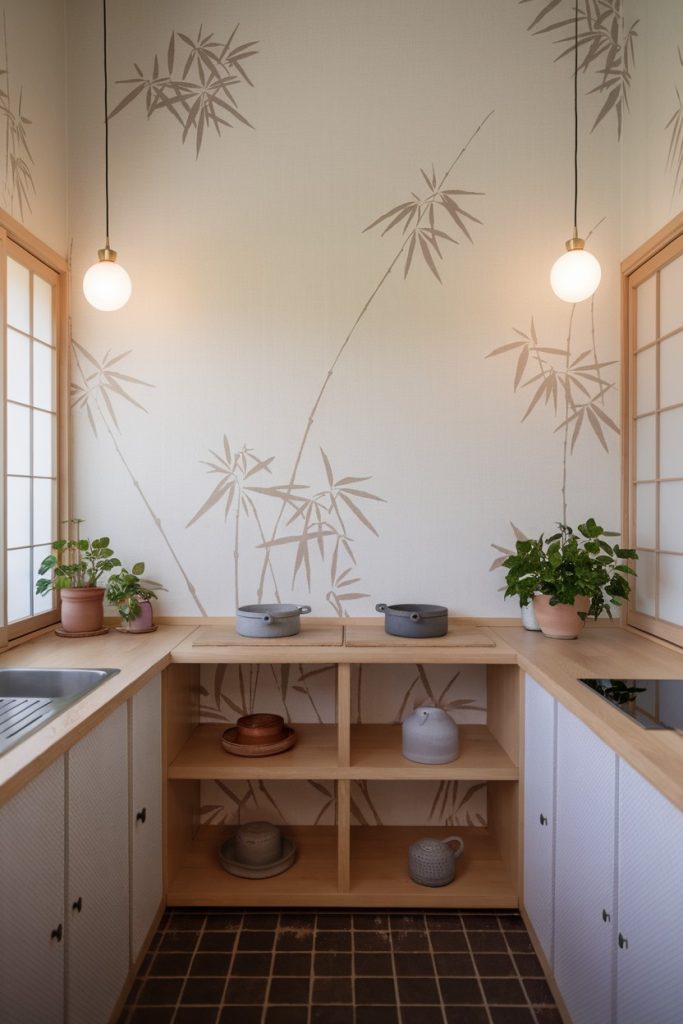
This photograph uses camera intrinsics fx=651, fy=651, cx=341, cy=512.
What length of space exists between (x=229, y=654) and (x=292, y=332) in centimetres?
124

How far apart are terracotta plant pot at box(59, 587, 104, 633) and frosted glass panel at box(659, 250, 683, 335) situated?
2.20 metres

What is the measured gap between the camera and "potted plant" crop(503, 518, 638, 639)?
7.09 ft

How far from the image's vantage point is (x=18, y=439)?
2.29m

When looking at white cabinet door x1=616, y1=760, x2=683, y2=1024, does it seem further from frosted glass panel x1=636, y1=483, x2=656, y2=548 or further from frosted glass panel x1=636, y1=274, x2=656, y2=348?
frosted glass panel x1=636, y1=274, x2=656, y2=348

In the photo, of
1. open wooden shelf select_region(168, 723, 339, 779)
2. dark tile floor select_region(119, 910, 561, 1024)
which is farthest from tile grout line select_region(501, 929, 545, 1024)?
open wooden shelf select_region(168, 723, 339, 779)

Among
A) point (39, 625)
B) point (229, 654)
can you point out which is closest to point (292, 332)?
point (229, 654)

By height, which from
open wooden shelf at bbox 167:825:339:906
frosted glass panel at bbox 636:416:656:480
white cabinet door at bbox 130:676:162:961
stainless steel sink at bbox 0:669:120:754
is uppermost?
frosted glass panel at bbox 636:416:656:480

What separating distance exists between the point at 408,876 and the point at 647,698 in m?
1.13

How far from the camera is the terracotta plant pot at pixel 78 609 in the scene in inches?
91.1

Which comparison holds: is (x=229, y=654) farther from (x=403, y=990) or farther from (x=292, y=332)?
(x=292, y=332)

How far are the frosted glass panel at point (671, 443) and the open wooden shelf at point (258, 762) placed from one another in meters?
1.49

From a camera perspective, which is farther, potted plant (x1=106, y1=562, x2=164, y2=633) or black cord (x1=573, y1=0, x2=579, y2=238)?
black cord (x1=573, y1=0, x2=579, y2=238)

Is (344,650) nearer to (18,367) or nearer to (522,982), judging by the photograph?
(522,982)

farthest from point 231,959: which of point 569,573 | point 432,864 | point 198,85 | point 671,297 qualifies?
point 198,85
